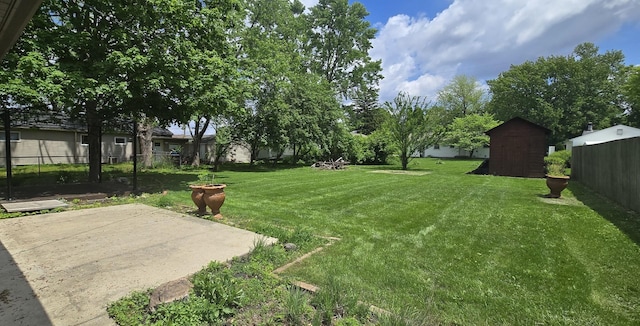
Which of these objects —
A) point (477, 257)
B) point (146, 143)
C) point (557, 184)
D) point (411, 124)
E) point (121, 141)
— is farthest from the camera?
point (121, 141)

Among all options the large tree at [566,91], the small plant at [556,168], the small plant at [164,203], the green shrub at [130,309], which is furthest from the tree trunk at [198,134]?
the large tree at [566,91]

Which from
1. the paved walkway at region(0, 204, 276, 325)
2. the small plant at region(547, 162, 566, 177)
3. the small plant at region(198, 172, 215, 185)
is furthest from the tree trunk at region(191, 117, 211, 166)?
the small plant at region(547, 162, 566, 177)

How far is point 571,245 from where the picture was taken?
4516 millimetres

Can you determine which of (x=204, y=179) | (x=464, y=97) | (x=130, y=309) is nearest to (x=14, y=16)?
(x=130, y=309)

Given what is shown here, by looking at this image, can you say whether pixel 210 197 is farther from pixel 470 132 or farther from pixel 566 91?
pixel 566 91

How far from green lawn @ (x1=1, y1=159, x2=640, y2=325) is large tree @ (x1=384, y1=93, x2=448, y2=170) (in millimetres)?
11513

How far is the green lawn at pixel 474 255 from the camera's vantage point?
2.76m

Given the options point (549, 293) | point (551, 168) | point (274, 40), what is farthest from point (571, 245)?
point (274, 40)

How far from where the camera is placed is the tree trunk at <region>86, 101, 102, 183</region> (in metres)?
9.76

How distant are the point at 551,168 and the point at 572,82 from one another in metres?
30.4

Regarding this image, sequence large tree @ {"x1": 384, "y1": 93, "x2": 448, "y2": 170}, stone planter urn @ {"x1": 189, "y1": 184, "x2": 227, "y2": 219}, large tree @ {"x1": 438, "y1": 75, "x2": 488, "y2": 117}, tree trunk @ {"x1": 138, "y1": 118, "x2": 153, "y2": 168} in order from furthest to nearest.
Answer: large tree @ {"x1": 438, "y1": 75, "x2": 488, "y2": 117}
large tree @ {"x1": 384, "y1": 93, "x2": 448, "y2": 170}
tree trunk @ {"x1": 138, "y1": 118, "x2": 153, "y2": 168}
stone planter urn @ {"x1": 189, "y1": 184, "x2": 227, "y2": 219}

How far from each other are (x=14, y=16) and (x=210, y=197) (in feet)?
13.1

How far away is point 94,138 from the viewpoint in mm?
10227

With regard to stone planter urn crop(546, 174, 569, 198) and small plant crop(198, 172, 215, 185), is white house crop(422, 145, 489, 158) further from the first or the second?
small plant crop(198, 172, 215, 185)
